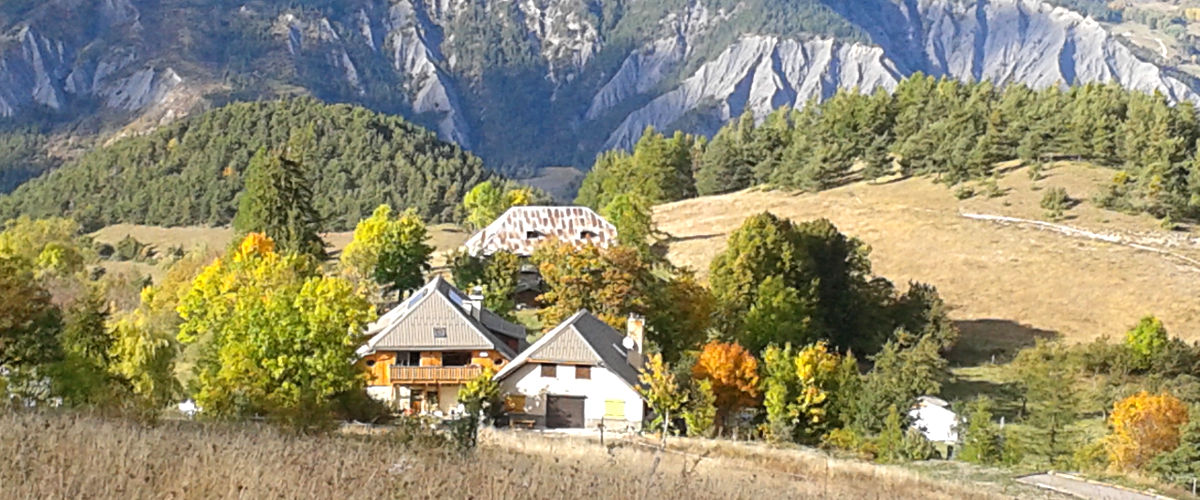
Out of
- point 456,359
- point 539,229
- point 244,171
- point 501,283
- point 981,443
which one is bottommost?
point 981,443

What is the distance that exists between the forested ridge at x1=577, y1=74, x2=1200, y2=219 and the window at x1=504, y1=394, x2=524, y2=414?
6247 cm

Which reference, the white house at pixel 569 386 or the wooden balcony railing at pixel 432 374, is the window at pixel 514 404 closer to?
the white house at pixel 569 386

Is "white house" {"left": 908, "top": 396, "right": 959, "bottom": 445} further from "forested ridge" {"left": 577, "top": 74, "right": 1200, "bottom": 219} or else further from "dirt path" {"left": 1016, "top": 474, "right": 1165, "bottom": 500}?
"forested ridge" {"left": 577, "top": 74, "right": 1200, "bottom": 219}

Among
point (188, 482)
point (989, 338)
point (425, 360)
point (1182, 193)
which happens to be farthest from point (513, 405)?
point (1182, 193)

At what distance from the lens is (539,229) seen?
9038cm

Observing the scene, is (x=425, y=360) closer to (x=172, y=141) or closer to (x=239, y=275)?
(x=239, y=275)

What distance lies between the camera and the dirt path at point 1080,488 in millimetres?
26266

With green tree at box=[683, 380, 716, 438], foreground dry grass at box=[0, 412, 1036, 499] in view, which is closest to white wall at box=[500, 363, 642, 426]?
green tree at box=[683, 380, 716, 438]

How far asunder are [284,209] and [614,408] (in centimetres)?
3588

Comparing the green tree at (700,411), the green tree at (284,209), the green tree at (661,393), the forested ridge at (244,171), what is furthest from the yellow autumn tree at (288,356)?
the forested ridge at (244,171)

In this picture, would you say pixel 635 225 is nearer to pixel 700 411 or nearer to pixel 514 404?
pixel 514 404

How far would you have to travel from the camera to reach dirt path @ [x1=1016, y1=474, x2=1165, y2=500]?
1034 inches

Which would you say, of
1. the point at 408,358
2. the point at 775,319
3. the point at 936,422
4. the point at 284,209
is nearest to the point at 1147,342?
the point at 936,422

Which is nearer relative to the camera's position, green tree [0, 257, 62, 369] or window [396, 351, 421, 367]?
green tree [0, 257, 62, 369]
